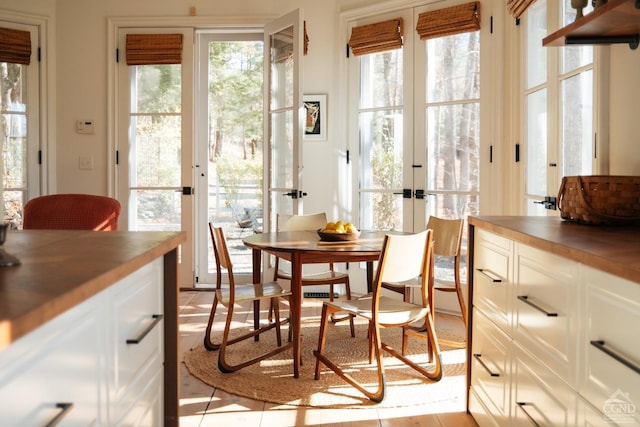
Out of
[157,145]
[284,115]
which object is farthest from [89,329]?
[157,145]

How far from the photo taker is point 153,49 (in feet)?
17.9

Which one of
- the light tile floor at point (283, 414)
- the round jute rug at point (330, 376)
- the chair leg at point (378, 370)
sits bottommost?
the light tile floor at point (283, 414)

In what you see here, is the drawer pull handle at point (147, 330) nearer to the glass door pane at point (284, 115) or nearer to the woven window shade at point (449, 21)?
the glass door pane at point (284, 115)

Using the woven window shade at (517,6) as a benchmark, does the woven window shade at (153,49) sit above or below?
above

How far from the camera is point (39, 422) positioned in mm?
903

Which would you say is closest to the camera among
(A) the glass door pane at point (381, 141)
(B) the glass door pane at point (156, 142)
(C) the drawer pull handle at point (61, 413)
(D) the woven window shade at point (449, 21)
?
(C) the drawer pull handle at point (61, 413)

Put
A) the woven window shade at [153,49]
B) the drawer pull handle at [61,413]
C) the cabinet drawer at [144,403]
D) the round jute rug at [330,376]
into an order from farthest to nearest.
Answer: the woven window shade at [153,49]
the round jute rug at [330,376]
the cabinet drawer at [144,403]
the drawer pull handle at [61,413]

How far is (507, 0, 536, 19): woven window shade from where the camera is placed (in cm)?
354

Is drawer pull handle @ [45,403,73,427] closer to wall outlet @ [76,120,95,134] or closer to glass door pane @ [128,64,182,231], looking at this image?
glass door pane @ [128,64,182,231]

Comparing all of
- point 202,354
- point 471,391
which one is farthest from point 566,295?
point 202,354

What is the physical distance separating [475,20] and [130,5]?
3.10 metres

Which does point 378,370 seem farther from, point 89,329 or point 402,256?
point 89,329

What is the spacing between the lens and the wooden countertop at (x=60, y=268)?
2.65 feet

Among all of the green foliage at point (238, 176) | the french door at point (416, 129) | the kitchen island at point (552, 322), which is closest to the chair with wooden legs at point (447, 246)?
the french door at point (416, 129)
